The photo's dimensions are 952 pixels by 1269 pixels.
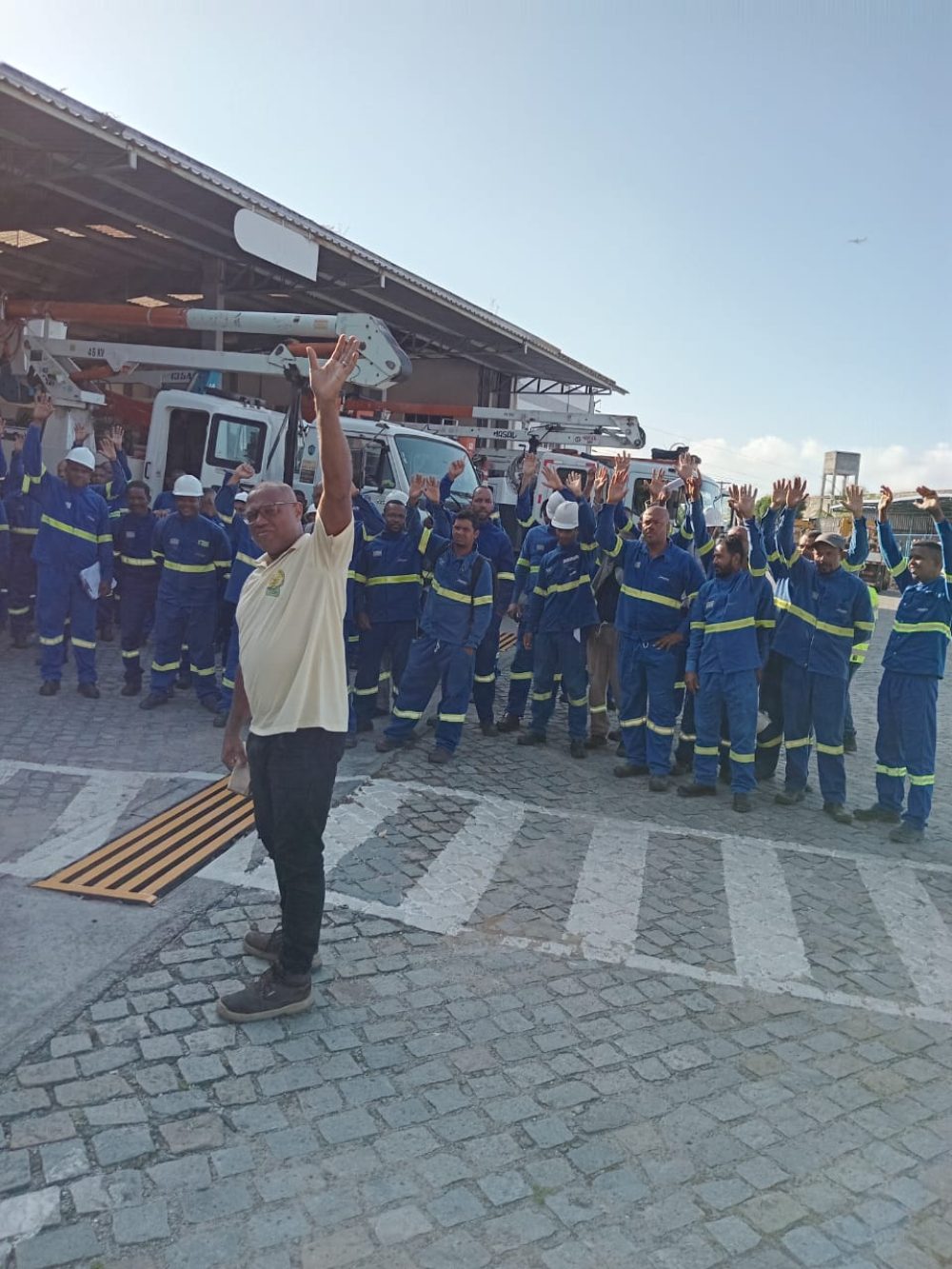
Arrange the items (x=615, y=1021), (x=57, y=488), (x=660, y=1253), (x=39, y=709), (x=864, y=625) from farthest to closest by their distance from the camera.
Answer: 1. (x=57, y=488)
2. (x=39, y=709)
3. (x=864, y=625)
4. (x=615, y=1021)
5. (x=660, y=1253)

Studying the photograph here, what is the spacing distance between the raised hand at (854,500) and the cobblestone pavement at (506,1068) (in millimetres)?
2325

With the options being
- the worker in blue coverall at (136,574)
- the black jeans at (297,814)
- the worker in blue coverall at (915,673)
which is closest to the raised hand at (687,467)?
the worker in blue coverall at (915,673)

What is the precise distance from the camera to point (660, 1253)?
98.5 inches

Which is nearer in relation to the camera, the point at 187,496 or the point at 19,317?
the point at 187,496

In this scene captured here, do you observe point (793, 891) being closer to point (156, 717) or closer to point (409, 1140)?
point (409, 1140)

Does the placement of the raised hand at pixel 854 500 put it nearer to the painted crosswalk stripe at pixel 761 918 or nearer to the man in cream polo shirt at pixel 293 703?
the painted crosswalk stripe at pixel 761 918

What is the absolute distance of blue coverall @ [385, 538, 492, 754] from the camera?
6891 millimetres

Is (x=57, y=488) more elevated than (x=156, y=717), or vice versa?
(x=57, y=488)

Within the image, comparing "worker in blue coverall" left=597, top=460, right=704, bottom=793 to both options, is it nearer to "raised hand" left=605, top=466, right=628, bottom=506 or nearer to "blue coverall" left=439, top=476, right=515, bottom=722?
"raised hand" left=605, top=466, right=628, bottom=506

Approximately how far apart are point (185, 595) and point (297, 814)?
484 cm

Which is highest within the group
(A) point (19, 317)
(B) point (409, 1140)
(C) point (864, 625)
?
(A) point (19, 317)

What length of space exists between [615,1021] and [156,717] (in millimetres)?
5065

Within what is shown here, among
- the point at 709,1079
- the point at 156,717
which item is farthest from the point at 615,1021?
the point at 156,717

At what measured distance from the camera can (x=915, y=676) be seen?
6148mm
